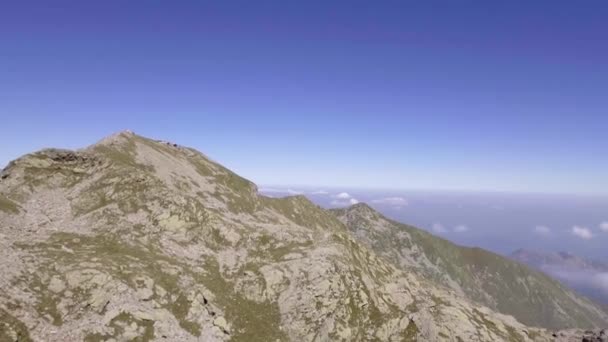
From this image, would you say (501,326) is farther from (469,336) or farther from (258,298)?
(258,298)

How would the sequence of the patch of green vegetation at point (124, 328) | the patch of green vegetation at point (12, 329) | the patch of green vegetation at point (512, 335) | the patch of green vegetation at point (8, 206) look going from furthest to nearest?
the patch of green vegetation at point (512, 335) < the patch of green vegetation at point (8, 206) < the patch of green vegetation at point (124, 328) < the patch of green vegetation at point (12, 329)

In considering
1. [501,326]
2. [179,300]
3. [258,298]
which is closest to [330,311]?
[258,298]

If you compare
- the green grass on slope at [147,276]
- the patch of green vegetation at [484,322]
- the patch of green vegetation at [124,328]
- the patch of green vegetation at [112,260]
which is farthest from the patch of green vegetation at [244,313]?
the patch of green vegetation at [484,322]

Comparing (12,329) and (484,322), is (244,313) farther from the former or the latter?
(484,322)

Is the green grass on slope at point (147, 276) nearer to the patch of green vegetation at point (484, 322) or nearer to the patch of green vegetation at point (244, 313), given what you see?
the patch of green vegetation at point (244, 313)

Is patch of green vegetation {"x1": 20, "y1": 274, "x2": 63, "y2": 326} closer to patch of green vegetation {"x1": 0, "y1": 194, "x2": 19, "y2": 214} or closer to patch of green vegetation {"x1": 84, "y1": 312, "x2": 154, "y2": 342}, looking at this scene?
patch of green vegetation {"x1": 84, "y1": 312, "x2": 154, "y2": 342}

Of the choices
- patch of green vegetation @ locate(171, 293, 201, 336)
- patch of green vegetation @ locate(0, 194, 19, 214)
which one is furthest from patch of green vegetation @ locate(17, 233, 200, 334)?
patch of green vegetation @ locate(0, 194, 19, 214)
